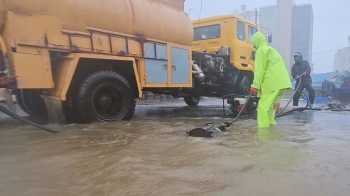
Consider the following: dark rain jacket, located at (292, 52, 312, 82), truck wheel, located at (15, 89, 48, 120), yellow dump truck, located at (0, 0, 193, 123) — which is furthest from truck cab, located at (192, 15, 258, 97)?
truck wheel, located at (15, 89, 48, 120)

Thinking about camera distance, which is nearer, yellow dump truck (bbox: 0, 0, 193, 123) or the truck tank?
yellow dump truck (bbox: 0, 0, 193, 123)

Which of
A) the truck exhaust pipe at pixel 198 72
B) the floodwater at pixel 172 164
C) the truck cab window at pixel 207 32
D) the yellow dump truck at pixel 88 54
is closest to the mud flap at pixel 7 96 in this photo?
the yellow dump truck at pixel 88 54

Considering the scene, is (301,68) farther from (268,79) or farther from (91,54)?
(91,54)

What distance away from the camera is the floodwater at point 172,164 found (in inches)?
75.6

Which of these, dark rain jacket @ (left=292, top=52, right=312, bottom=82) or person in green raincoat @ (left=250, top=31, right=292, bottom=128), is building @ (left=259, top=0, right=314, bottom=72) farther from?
person in green raincoat @ (left=250, top=31, right=292, bottom=128)

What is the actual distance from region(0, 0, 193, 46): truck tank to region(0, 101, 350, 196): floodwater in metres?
1.82

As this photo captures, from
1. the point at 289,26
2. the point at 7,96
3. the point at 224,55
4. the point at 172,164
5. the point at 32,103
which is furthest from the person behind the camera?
the point at 289,26

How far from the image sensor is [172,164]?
2463 mm

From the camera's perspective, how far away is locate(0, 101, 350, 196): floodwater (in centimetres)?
192

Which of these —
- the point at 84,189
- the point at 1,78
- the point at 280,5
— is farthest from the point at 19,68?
the point at 280,5

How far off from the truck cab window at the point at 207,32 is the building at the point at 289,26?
2849cm

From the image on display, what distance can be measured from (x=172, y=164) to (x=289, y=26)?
35.7m

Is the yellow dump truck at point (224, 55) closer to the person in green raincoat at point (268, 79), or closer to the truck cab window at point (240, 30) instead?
the truck cab window at point (240, 30)

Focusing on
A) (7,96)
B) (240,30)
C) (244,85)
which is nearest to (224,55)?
Answer: (240,30)
